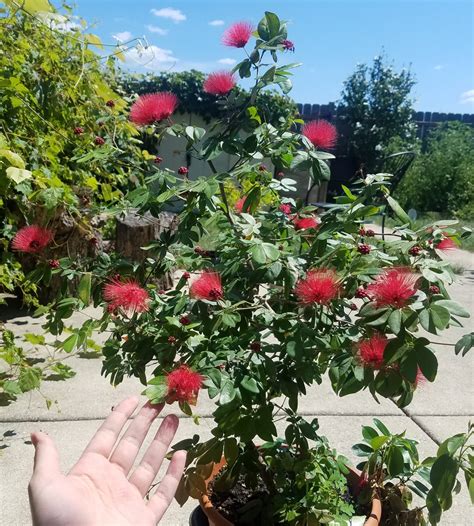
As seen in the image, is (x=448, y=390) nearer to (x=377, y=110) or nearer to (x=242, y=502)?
(x=242, y=502)

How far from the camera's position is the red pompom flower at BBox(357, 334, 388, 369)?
1.21 metres

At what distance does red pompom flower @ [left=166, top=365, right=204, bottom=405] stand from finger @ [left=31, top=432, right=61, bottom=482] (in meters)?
0.26

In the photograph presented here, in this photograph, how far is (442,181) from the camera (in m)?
12.6

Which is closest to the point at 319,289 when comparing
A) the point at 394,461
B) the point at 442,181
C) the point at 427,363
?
the point at 427,363

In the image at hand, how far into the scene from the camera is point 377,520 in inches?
62.5

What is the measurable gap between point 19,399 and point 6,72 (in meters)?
1.62

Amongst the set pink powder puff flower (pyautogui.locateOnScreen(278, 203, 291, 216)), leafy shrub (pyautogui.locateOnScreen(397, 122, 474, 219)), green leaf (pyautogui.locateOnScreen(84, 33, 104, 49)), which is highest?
green leaf (pyautogui.locateOnScreen(84, 33, 104, 49))

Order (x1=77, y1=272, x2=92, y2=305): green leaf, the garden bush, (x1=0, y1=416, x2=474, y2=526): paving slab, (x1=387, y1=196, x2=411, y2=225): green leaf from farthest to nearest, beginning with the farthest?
the garden bush → (x1=0, y1=416, x2=474, y2=526): paving slab → (x1=77, y1=272, x2=92, y2=305): green leaf → (x1=387, y1=196, x2=411, y2=225): green leaf

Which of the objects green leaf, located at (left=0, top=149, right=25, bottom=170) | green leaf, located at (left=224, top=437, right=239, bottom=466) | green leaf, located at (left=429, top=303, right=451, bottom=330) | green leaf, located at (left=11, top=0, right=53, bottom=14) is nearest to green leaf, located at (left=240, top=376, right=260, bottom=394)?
green leaf, located at (left=224, top=437, right=239, bottom=466)

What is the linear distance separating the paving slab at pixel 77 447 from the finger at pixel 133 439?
2.69 ft

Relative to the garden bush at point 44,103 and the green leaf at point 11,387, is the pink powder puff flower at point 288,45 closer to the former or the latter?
the garden bush at point 44,103

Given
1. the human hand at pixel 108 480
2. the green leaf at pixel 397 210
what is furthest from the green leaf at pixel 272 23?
the human hand at pixel 108 480

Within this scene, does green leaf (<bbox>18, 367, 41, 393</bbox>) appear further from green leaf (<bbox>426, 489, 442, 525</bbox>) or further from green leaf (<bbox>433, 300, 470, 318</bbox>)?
green leaf (<bbox>433, 300, 470, 318</bbox>)

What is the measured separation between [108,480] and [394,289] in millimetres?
769
